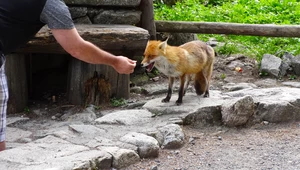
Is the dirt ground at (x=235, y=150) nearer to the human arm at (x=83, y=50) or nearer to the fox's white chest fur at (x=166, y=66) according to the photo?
the fox's white chest fur at (x=166, y=66)

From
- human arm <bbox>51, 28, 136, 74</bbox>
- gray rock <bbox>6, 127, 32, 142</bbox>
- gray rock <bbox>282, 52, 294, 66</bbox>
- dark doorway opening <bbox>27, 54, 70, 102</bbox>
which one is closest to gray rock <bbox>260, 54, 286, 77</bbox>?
gray rock <bbox>282, 52, 294, 66</bbox>

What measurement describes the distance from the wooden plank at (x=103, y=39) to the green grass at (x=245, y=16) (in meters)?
2.77

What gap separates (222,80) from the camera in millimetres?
7730

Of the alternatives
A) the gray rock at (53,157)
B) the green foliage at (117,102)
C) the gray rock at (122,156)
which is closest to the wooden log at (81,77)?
the green foliage at (117,102)

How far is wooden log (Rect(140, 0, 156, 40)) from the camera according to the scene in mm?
7422

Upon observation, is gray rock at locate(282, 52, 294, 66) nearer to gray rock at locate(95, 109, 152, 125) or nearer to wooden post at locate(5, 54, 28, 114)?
gray rock at locate(95, 109, 152, 125)

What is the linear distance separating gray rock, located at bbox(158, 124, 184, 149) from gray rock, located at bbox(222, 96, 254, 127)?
2.19ft

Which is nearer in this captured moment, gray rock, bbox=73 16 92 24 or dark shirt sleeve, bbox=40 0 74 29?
dark shirt sleeve, bbox=40 0 74 29

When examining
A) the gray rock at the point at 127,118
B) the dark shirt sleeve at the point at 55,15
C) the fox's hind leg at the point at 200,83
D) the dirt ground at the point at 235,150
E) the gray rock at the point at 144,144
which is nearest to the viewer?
the dark shirt sleeve at the point at 55,15

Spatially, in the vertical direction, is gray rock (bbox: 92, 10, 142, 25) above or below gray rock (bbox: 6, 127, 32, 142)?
above

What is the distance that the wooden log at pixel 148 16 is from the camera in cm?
742

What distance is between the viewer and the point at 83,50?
3.25 m

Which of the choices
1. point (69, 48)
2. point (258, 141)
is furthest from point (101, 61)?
point (258, 141)

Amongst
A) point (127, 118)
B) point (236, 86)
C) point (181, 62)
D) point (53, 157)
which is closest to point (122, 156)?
point (53, 157)
